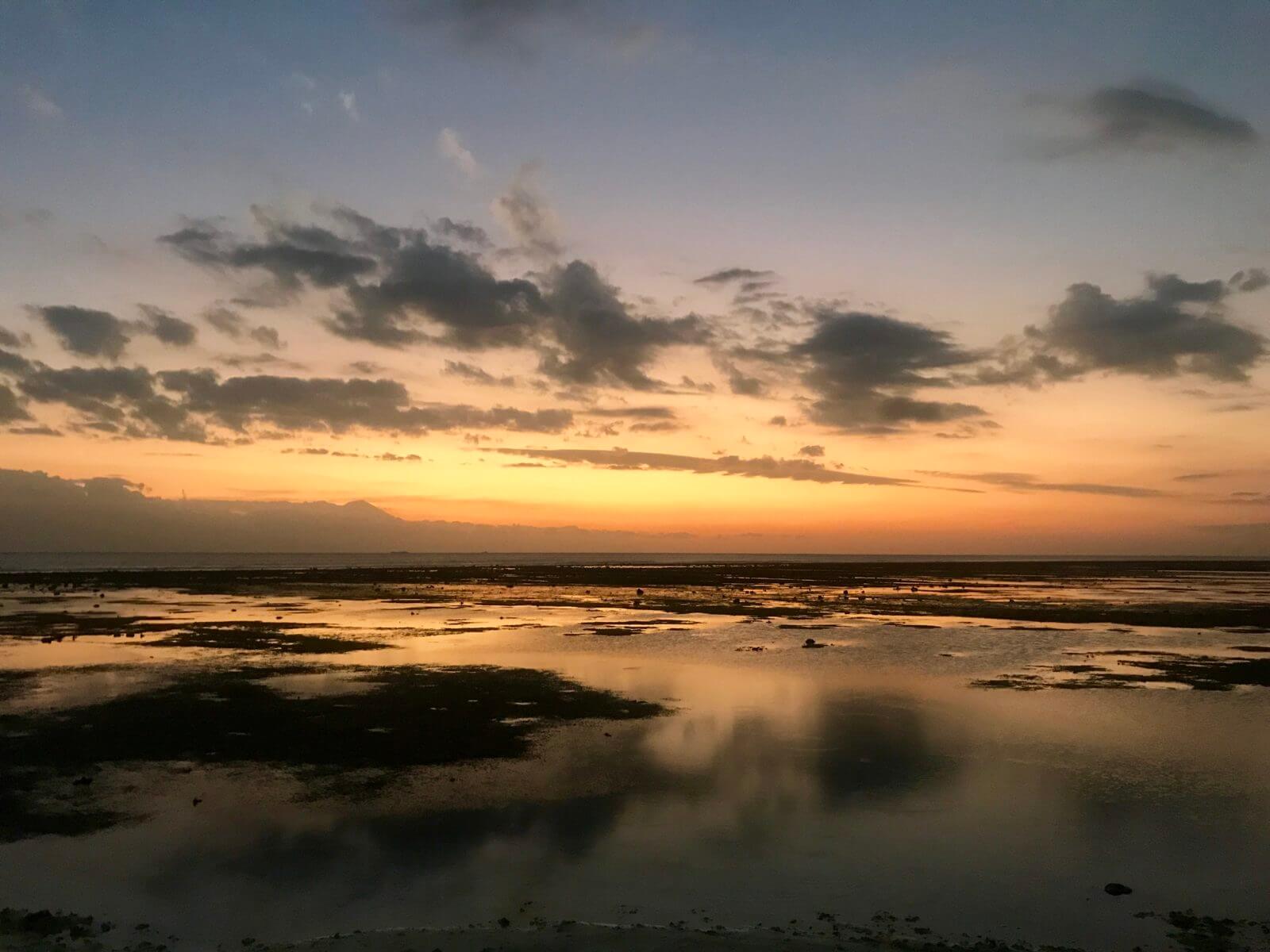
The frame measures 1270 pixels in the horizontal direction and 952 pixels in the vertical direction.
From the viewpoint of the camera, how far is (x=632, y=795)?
17.0 meters

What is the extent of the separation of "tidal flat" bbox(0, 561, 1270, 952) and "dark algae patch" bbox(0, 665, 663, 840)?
0.43 ft

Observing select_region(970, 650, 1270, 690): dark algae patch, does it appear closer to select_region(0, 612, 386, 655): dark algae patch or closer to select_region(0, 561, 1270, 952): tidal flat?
select_region(0, 561, 1270, 952): tidal flat

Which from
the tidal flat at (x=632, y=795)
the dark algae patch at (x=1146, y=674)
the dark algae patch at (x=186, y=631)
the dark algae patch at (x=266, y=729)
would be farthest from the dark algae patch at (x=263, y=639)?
the dark algae patch at (x=1146, y=674)

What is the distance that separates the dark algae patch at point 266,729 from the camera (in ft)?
57.1

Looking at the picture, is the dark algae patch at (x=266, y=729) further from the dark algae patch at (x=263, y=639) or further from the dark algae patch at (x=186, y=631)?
the dark algae patch at (x=186, y=631)

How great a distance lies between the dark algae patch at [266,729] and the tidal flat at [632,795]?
13 centimetres

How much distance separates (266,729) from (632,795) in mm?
11261

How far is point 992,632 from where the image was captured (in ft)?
153

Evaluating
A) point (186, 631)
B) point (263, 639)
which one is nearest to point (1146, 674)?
point (263, 639)

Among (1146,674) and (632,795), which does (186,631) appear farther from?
(1146,674)

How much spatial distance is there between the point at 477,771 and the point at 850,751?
362 inches

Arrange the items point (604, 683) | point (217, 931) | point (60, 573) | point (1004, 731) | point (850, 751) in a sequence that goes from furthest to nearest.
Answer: point (60, 573) → point (604, 683) → point (1004, 731) → point (850, 751) → point (217, 931)

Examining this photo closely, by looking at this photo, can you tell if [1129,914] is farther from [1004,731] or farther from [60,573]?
[60,573]

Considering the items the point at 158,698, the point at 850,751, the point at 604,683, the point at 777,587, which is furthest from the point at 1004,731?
the point at 777,587
